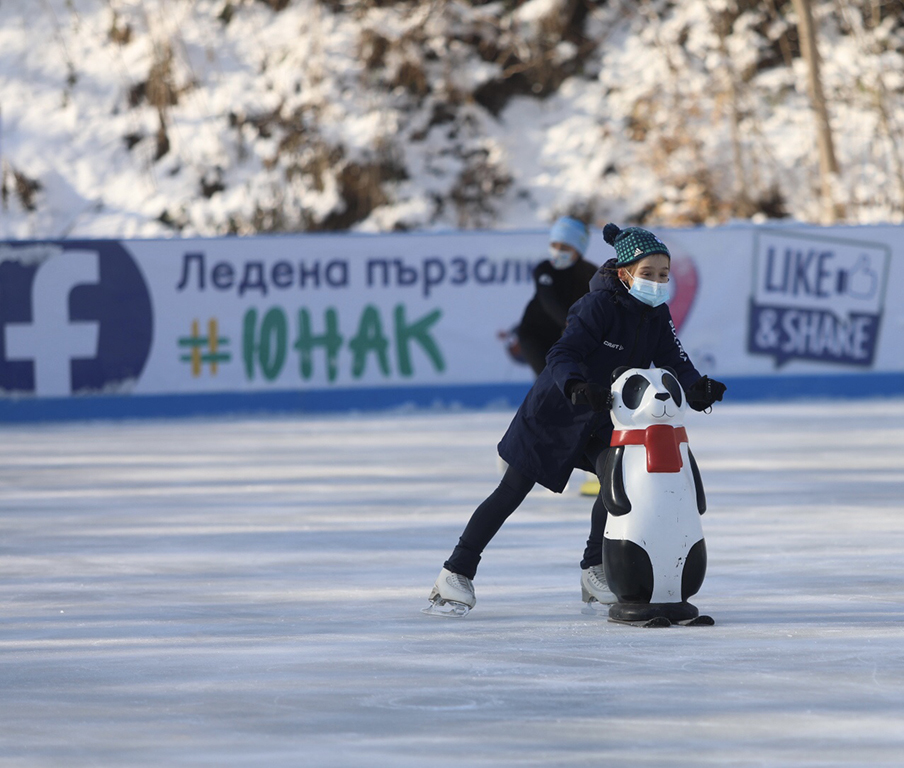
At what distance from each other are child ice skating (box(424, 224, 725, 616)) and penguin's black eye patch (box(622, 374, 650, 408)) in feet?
0.23

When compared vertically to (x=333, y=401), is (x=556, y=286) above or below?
above

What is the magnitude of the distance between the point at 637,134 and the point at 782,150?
2.37 metres

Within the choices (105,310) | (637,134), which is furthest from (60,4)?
(105,310)

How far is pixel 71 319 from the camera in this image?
12781 mm

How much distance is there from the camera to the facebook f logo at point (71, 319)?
41.6ft

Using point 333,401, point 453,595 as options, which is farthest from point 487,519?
point 333,401

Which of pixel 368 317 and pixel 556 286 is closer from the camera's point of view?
pixel 556 286

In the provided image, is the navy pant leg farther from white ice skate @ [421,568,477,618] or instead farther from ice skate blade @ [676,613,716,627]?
ice skate blade @ [676,613,716,627]

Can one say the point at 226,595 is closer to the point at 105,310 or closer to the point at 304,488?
the point at 304,488

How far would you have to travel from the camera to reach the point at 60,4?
27.8 metres

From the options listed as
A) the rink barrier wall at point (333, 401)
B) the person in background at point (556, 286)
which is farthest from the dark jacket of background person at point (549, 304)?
the rink barrier wall at point (333, 401)

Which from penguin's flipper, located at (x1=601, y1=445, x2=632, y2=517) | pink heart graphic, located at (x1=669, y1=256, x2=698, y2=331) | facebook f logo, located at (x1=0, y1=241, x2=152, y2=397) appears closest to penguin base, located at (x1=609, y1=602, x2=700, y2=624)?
penguin's flipper, located at (x1=601, y1=445, x2=632, y2=517)

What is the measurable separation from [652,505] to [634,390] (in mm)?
346

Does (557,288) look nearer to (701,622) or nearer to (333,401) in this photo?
(701,622)
